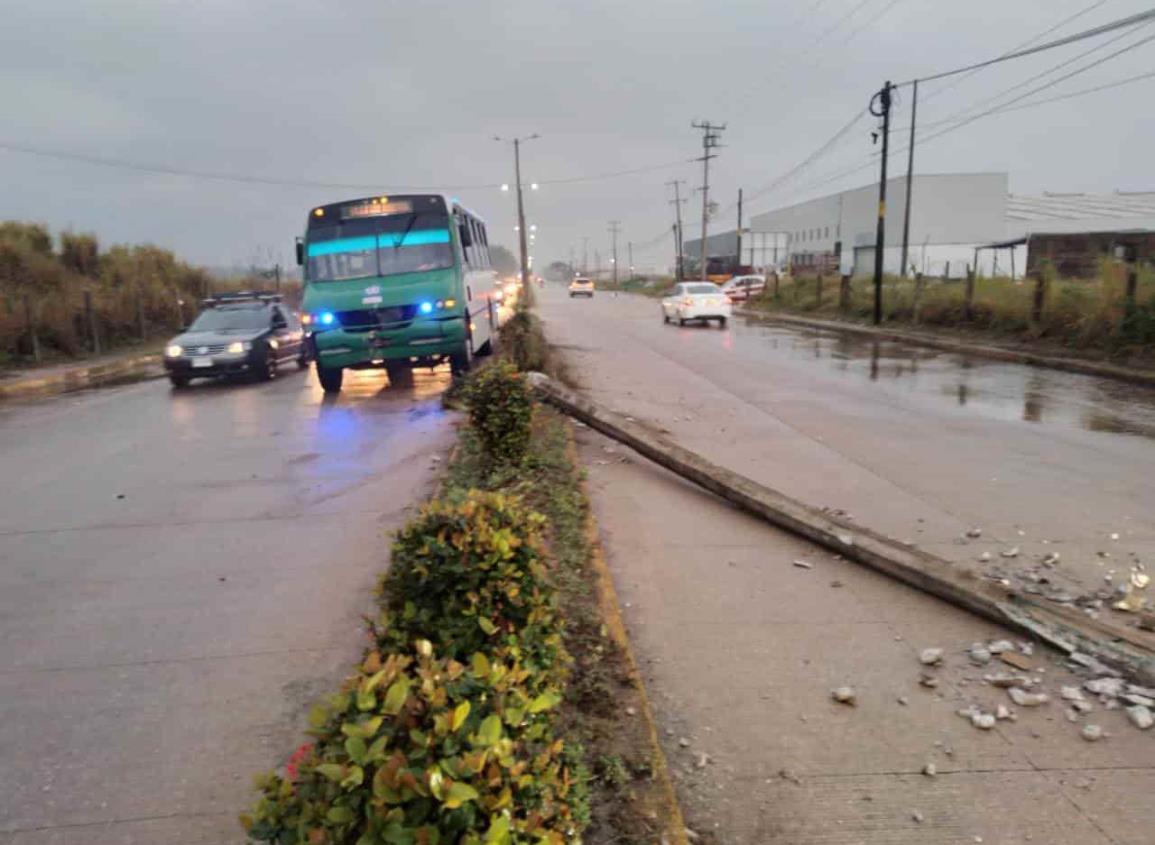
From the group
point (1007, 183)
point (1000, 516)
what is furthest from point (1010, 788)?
point (1007, 183)

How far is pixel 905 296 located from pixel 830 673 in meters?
26.6

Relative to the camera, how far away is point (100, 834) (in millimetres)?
3078

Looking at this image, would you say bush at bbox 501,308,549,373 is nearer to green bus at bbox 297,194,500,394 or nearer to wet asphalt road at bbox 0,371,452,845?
green bus at bbox 297,194,500,394

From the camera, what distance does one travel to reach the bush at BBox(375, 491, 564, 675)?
2955mm

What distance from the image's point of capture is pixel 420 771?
1787mm

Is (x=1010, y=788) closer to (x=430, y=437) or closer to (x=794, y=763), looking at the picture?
(x=794, y=763)

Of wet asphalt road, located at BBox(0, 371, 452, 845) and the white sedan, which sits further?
the white sedan

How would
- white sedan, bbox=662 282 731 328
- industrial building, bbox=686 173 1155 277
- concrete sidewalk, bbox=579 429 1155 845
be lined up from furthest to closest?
industrial building, bbox=686 173 1155 277 < white sedan, bbox=662 282 731 328 < concrete sidewalk, bbox=579 429 1155 845

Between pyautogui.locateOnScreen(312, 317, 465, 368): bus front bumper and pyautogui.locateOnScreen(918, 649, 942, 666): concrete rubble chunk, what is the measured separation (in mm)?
10827

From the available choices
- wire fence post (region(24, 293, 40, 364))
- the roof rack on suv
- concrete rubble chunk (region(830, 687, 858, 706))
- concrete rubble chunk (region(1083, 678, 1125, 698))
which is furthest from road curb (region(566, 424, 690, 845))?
wire fence post (region(24, 293, 40, 364))

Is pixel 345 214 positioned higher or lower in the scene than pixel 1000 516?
higher

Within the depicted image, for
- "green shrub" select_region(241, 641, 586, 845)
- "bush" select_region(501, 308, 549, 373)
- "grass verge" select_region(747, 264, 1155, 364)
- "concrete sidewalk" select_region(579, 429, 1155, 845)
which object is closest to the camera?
"green shrub" select_region(241, 641, 586, 845)

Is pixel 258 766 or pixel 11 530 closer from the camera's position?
pixel 258 766

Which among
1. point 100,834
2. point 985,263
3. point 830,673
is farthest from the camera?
point 985,263
